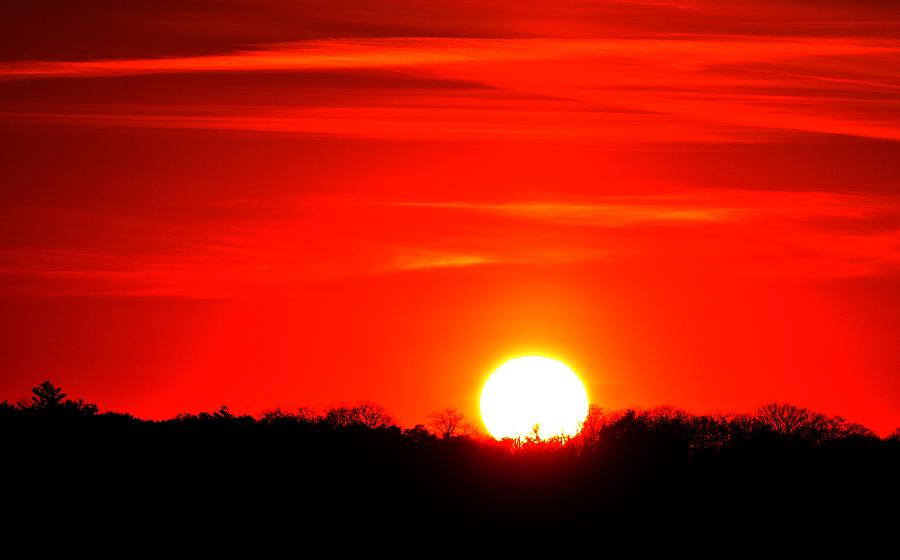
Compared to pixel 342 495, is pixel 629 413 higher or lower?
higher

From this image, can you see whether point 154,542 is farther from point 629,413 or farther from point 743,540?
point 629,413

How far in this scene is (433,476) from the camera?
81.7 m

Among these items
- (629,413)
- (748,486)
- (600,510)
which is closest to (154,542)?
(600,510)

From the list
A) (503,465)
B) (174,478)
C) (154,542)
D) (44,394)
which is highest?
(44,394)

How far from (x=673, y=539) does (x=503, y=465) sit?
12437mm

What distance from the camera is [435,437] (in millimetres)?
96625

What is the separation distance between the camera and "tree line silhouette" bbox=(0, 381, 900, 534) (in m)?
73.4

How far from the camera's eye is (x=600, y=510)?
78.6 meters

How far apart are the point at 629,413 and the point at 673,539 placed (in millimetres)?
22718

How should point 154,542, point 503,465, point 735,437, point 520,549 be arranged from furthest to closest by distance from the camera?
1. point 735,437
2. point 503,465
3. point 520,549
4. point 154,542

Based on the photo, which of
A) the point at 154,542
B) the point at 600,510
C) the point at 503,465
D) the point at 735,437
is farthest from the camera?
the point at 735,437

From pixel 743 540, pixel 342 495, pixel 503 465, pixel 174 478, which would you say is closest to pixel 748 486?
pixel 743 540

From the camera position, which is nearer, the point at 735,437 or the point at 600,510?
the point at 600,510

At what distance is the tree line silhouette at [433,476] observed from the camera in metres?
73.4
